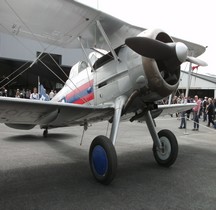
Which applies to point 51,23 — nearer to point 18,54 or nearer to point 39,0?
point 39,0

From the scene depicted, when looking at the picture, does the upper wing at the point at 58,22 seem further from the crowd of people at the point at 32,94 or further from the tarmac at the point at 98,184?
the crowd of people at the point at 32,94

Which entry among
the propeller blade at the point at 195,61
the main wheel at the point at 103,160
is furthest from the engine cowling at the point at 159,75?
the main wheel at the point at 103,160

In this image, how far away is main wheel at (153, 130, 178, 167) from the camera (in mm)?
4957

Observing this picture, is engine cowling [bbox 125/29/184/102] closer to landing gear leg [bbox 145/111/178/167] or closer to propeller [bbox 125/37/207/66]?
propeller [bbox 125/37/207/66]

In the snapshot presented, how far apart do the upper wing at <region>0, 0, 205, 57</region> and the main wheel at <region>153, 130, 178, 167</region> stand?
81.6 inches

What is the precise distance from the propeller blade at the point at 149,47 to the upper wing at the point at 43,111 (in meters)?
1.17

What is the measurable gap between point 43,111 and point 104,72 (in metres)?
1.29

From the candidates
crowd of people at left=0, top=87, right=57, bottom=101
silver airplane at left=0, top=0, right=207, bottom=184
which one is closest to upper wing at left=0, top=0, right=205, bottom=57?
silver airplane at left=0, top=0, right=207, bottom=184

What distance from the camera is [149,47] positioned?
382cm

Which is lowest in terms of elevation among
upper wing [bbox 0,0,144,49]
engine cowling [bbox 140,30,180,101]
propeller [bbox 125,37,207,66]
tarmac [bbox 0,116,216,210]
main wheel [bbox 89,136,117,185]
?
tarmac [bbox 0,116,216,210]

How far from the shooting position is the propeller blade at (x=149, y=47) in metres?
3.80

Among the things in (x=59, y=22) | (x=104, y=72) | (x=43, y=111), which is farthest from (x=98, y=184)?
(x=59, y=22)

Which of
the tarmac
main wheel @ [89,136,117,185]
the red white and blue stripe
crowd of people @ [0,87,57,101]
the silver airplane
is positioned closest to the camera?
the tarmac

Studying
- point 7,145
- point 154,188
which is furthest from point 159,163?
point 7,145
